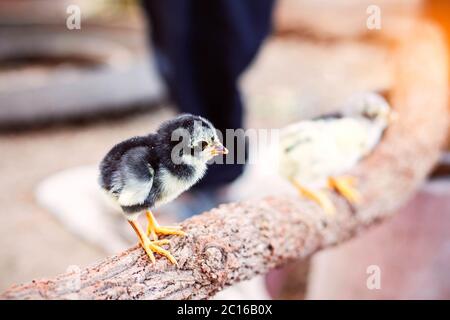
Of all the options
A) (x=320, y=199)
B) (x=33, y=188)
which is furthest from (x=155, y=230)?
(x=33, y=188)

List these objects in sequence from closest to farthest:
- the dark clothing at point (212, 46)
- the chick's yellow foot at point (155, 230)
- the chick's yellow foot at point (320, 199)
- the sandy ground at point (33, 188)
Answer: the chick's yellow foot at point (155, 230)
the chick's yellow foot at point (320, 199)
the dark clothing at point (212, 46)
the sandy ground at point (33, 188)

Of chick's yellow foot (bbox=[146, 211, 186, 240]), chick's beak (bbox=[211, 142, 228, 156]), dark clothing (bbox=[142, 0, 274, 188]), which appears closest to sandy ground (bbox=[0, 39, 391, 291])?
dark clothing (bbox=[142, 0, 274, 188])

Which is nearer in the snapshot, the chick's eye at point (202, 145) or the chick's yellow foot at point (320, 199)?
the chick's eye at point (202, 145)

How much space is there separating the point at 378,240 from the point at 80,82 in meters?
1.84

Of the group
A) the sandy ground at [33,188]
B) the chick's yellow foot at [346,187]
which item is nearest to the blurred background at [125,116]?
the sandy ground at [33,188]

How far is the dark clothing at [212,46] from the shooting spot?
4.04ft

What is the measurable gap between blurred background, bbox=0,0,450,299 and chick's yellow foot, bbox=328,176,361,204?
150mm

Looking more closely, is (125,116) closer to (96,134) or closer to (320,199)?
(96,134)

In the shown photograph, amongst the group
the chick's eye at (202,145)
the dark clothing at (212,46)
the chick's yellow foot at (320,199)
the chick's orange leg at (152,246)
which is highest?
the dark clothing at (212,46)

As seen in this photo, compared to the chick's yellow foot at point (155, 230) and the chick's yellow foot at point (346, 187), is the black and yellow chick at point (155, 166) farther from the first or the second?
the chick's yellow foot at point (346, 187)

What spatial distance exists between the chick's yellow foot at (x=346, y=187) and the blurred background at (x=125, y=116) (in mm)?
150

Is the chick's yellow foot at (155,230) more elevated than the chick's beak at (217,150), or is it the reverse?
the chick's beak at (217,150)

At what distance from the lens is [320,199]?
870 millimetres
